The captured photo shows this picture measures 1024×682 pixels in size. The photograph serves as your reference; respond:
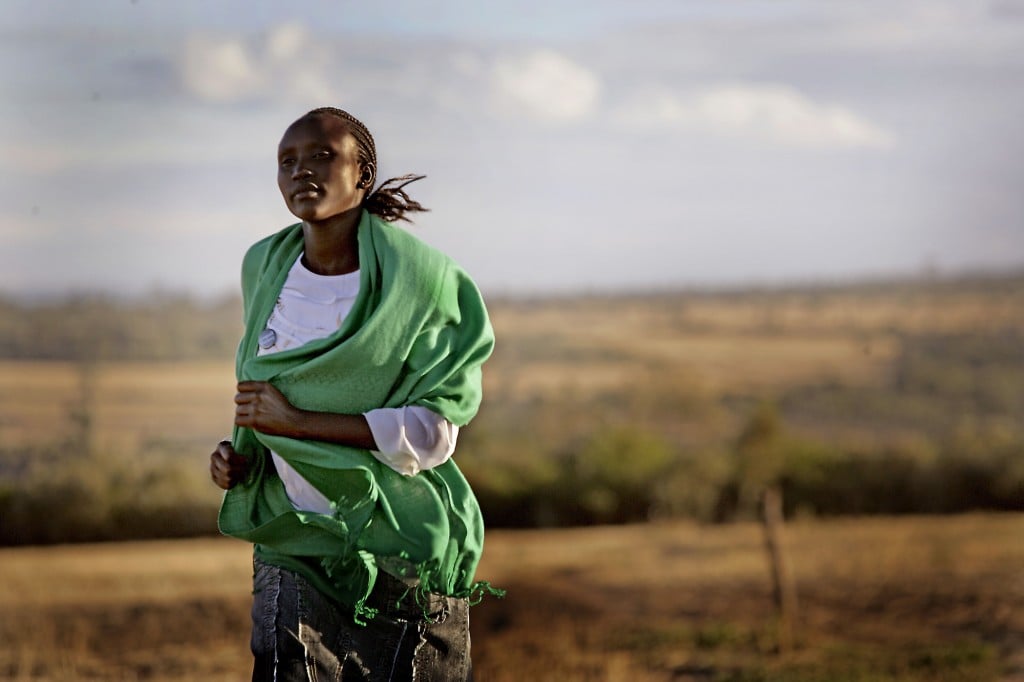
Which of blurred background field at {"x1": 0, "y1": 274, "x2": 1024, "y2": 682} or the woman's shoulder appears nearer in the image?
the woman's shoulder

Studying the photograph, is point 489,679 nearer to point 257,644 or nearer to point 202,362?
point 202,362

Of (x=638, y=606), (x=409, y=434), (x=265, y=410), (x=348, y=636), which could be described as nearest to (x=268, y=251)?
(x=265, y=410)

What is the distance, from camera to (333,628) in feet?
7.55

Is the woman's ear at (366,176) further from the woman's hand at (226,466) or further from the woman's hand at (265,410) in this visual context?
the woman's hand at (226,466)

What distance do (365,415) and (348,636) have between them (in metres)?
0.38

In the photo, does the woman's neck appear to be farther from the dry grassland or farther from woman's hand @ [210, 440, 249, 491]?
the dry grassland

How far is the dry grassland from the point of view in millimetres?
7508

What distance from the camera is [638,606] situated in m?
8.98

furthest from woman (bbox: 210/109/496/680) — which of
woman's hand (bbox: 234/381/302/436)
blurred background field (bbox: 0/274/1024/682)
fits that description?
blurred background field (bbox: 0/274/1024/682)

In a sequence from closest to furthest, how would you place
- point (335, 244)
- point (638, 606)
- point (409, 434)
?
point (409, 434) < point (335, 244) < point (638, 606)

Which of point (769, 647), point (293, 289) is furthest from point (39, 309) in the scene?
point (293, 289)

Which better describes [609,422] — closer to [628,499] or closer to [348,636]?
Answer: [628,499]

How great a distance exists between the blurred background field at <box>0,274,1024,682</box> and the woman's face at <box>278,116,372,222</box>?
458cm

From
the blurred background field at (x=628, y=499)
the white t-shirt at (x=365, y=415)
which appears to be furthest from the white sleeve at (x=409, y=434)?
the blurred background field at (x=628, y=499)
